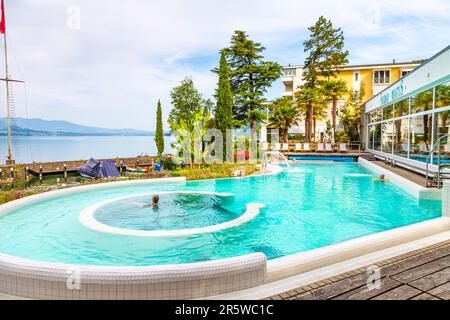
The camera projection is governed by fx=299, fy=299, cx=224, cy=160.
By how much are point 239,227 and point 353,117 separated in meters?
30.4

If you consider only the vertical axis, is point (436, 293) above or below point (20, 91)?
below

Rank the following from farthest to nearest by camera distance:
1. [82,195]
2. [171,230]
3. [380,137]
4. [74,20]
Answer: [380,137]
[82,195]
[171,230]
[74,20]

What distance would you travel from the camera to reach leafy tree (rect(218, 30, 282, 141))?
28844 millimetres

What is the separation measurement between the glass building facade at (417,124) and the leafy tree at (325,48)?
1167 centimetres

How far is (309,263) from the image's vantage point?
4.51 meters

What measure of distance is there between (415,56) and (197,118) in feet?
120

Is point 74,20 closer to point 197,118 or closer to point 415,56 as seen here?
point 197,118

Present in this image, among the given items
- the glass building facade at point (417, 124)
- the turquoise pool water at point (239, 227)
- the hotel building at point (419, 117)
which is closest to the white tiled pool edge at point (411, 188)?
the turquoise pool water at point (239, 227)

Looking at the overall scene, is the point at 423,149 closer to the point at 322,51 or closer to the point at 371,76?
the point at 322,51

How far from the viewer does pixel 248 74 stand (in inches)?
1163

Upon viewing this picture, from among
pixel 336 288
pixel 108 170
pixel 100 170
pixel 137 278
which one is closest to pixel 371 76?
pixel 108 170

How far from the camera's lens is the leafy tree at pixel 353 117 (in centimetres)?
3362

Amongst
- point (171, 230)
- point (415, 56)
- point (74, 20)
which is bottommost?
point (171, 230)

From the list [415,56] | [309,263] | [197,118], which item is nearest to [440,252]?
[309,263]
